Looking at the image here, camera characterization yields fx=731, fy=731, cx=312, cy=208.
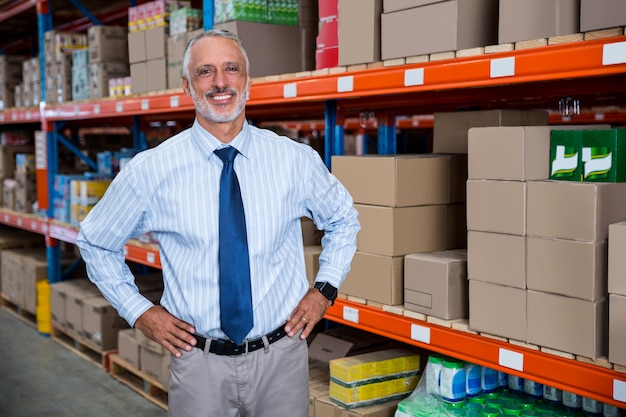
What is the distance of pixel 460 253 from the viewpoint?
3.00 metres

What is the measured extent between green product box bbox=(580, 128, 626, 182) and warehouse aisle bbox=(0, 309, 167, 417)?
3.15 m

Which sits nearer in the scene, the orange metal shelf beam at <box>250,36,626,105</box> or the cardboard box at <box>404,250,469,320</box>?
the orange metal shelf beam at <box>250,36,626,105</box>

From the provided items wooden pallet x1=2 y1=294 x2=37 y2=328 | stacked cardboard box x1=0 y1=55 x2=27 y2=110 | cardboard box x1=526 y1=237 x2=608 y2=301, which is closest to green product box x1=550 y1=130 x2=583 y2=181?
cardboard box x1=526 y1=237 x2=608 y2=301

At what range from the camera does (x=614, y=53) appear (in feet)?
6.88

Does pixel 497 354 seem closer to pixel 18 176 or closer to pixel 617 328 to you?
pixel 617 328

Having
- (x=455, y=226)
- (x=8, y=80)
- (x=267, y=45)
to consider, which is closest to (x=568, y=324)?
(x=455, y=226)

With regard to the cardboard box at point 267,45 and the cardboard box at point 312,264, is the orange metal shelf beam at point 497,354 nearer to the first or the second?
the cardboard box at point 312,264

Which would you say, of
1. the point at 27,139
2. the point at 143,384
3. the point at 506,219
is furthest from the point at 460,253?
the point at 27,139

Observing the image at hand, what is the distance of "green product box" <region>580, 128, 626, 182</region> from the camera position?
2.36m

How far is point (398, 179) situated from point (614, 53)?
3.41 feet

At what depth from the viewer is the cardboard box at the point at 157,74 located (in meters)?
4.63

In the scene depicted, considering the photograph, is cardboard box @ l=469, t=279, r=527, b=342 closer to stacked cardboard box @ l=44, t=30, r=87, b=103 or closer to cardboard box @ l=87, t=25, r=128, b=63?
cardboard box @ l=87, t=25, r=128, b=63

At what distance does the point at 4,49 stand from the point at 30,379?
244 inches

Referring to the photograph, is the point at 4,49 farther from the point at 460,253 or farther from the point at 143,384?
the point at 460,253
